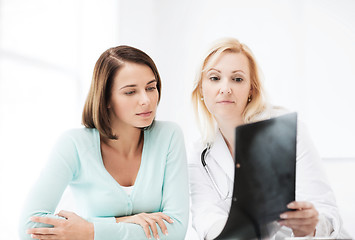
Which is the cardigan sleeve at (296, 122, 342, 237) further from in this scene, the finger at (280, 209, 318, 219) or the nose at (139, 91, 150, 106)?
the nose at (139, 91, 150, 106)

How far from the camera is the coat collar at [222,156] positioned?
1387mm

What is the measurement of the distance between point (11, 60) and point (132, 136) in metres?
0.87

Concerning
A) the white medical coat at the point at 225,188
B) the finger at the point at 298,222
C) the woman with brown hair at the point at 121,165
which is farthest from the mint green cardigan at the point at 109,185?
the finger at the point at 298,222

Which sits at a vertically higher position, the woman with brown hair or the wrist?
the woman with brown hair

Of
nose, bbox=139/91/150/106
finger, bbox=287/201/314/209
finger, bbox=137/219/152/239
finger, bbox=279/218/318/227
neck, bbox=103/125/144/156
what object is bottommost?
finger, bbox=137/219/152/239

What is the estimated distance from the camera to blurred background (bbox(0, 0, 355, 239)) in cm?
179

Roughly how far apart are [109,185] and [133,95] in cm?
34

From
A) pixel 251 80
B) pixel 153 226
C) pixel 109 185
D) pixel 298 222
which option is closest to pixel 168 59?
pixel 251 80

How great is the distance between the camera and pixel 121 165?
1332 millimetres

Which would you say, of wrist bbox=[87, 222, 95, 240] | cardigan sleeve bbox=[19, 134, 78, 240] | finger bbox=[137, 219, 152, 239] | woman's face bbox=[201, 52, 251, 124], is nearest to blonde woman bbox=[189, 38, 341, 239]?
woman's face bbox=[201, 52, 251, 124]

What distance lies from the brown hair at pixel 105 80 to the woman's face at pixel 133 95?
23 millimetres

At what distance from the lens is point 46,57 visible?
2.10 metres

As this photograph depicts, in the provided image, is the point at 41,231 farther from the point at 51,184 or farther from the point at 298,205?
the point at 298,205

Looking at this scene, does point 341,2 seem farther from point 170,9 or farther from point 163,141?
point 163,141
